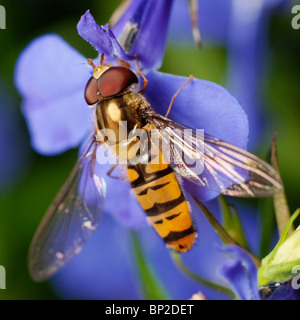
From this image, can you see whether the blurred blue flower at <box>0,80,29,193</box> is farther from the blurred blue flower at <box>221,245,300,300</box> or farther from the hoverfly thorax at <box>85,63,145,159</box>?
the blurred blue flower at <box>221,245,300,300</box>

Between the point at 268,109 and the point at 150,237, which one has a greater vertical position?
the point at 268,109

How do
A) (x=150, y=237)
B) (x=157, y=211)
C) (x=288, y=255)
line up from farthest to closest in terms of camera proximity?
(x=150, y=237) → (x=157, y=211) → (x=288, y=255)

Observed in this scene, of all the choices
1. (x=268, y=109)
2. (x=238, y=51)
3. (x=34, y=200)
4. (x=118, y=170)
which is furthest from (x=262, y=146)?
(x=34, y=200)

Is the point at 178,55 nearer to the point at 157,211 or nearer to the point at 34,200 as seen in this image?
the point at 34,200

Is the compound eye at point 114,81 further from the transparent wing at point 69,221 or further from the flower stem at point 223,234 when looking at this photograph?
the flower stem at point 223,234

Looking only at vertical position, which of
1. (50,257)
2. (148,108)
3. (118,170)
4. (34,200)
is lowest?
(34,200)

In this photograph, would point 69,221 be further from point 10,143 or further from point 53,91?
point 10,143
